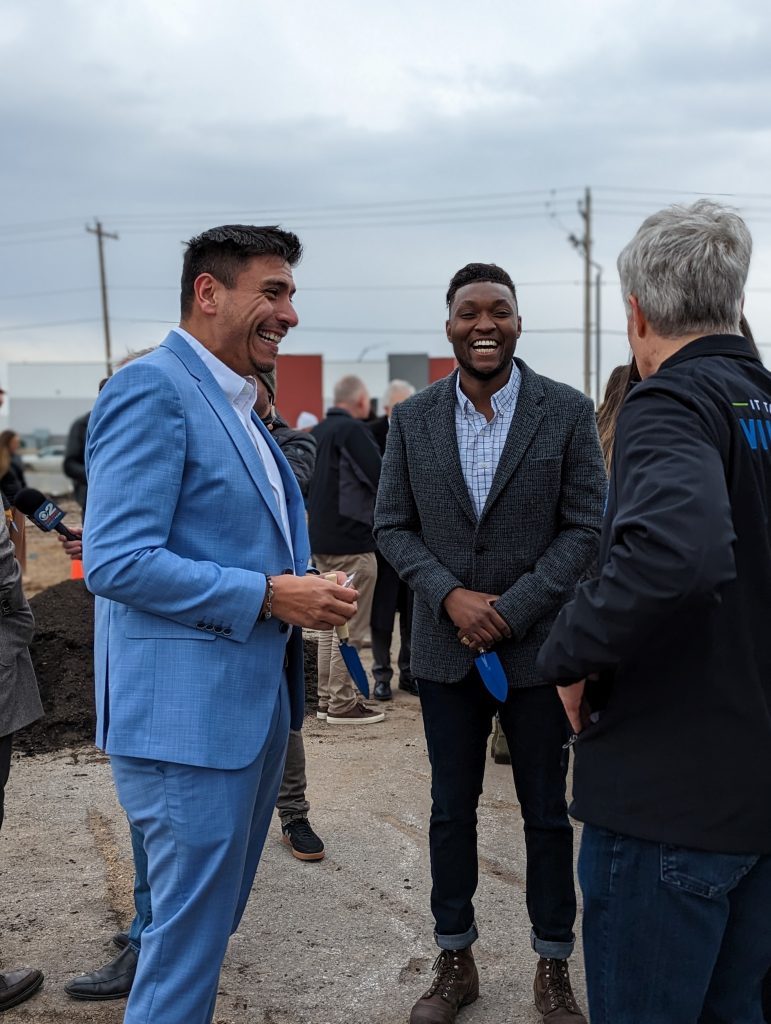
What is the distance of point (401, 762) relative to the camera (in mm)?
5945

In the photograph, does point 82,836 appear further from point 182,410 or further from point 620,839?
point 620,839

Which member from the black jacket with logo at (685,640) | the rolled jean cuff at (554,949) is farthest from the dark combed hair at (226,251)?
the rolled jean cuff at (554,949)

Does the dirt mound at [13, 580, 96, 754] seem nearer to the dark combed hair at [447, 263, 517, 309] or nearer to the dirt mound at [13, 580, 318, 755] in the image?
the dirt mound at [13, 580, 318, 755]

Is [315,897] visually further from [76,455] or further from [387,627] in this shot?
[76,455]

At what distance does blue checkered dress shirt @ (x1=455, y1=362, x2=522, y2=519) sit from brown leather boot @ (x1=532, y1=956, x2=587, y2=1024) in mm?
1468

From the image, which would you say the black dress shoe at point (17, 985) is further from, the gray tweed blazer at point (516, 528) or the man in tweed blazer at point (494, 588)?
the gray tweed blazer at point (516, 528)

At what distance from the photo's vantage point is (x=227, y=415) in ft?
8.23

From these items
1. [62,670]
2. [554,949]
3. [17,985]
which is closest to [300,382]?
[62,670]

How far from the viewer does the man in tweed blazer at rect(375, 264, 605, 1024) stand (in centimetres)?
328

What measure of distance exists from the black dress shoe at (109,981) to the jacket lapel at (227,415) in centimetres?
186

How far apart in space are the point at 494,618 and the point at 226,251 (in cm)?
140

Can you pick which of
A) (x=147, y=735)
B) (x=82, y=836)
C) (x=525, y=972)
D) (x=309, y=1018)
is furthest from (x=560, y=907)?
(x=82, y=836)

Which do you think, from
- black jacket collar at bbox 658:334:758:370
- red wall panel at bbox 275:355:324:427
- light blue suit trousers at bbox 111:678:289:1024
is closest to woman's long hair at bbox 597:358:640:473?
black jacket collar at bbox 658:334:758:370

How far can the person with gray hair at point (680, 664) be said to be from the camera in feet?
6.10
